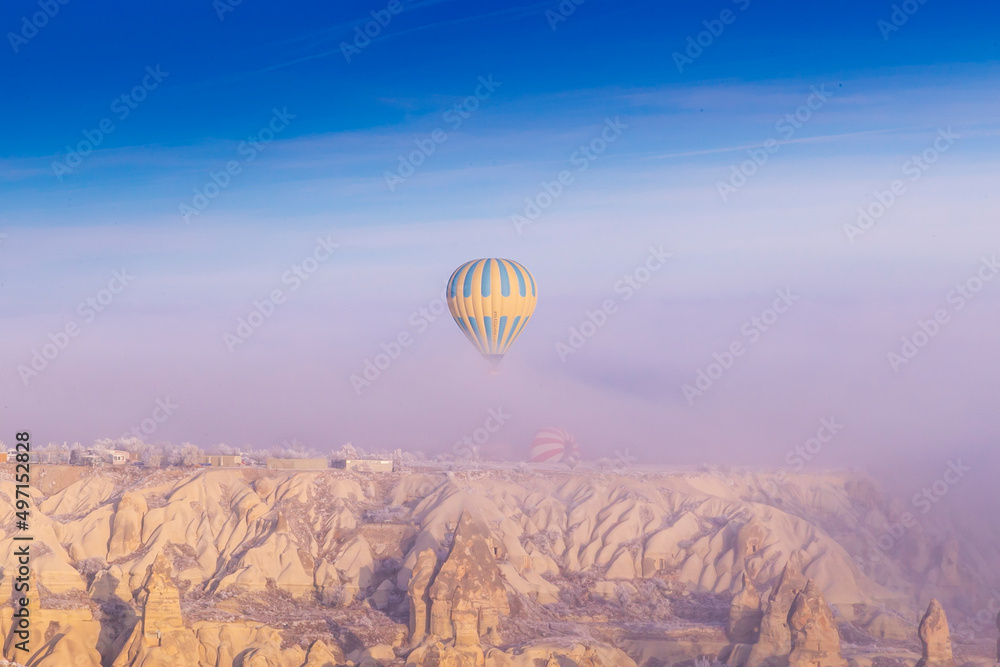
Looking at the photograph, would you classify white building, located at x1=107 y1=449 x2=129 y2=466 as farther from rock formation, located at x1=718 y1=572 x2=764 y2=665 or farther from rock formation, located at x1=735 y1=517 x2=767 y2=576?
rock formation, located at x1=718 y1=572 x2=764 y2=665

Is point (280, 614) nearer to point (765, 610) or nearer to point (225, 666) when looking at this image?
point (225, 666)

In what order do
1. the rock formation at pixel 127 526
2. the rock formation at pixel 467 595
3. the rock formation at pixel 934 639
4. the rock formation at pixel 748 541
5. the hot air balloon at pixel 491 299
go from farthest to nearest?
the hot air balloon at pixel 491 299, the rock formation at pixel 748 541, the rock formation at pixel 127 526, the rock formation at pixel 467 595, the rock formation at pixel 934 639

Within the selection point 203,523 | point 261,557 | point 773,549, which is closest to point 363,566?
point 261,557

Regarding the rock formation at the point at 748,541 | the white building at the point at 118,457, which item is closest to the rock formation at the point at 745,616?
the rock formation at the point at 748,541

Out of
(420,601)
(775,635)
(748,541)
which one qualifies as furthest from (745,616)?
(420,601)

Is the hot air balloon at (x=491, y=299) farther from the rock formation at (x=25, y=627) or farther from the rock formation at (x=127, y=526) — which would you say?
the rock formation at (x=25, y=627)

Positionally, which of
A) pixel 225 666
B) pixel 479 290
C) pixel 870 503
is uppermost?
pixel 479 290
